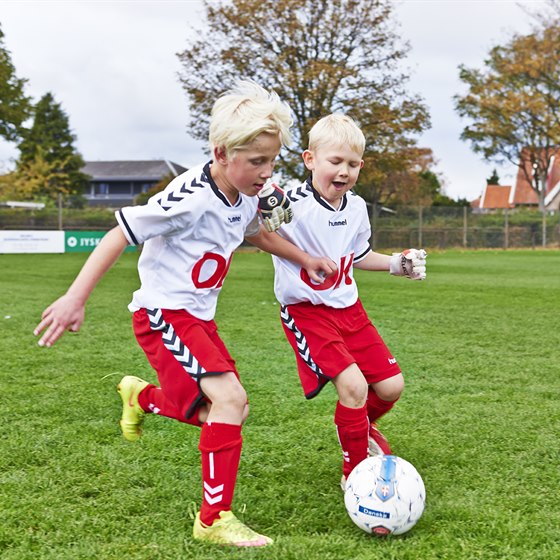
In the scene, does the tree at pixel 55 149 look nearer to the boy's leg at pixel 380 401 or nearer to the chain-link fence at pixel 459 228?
the chain-link fence at pixel 459 228

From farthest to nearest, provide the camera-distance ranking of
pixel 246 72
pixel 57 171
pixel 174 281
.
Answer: pixel 57 171
pixel 246 72
pixel 174 281

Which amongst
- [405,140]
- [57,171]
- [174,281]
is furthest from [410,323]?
[57,171]

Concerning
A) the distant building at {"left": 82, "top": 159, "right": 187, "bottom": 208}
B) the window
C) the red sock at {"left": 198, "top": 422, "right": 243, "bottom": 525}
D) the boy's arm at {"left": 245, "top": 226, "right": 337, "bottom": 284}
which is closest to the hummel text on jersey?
the boy's arm at {"left": 245, "top": 226, "right": 337, "bottom": 284}

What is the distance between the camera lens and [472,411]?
4652mm

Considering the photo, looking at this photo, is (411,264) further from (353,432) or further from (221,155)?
(221,155)

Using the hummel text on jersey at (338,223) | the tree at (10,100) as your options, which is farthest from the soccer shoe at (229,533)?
the tree at (10,100)

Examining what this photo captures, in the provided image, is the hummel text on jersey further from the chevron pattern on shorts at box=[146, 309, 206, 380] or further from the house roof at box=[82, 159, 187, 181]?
the house roof at box=[82, 159, 187, 181]

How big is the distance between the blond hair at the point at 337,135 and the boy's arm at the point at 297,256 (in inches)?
20.6

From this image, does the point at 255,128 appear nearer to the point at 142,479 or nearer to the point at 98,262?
the point at 98,262

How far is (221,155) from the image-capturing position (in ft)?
9.62

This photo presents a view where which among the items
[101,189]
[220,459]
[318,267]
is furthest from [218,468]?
[101,189]

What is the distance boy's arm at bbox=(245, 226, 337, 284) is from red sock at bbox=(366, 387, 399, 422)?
2.21 ft

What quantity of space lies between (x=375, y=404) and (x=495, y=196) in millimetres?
68678

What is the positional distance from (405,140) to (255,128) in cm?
2914
